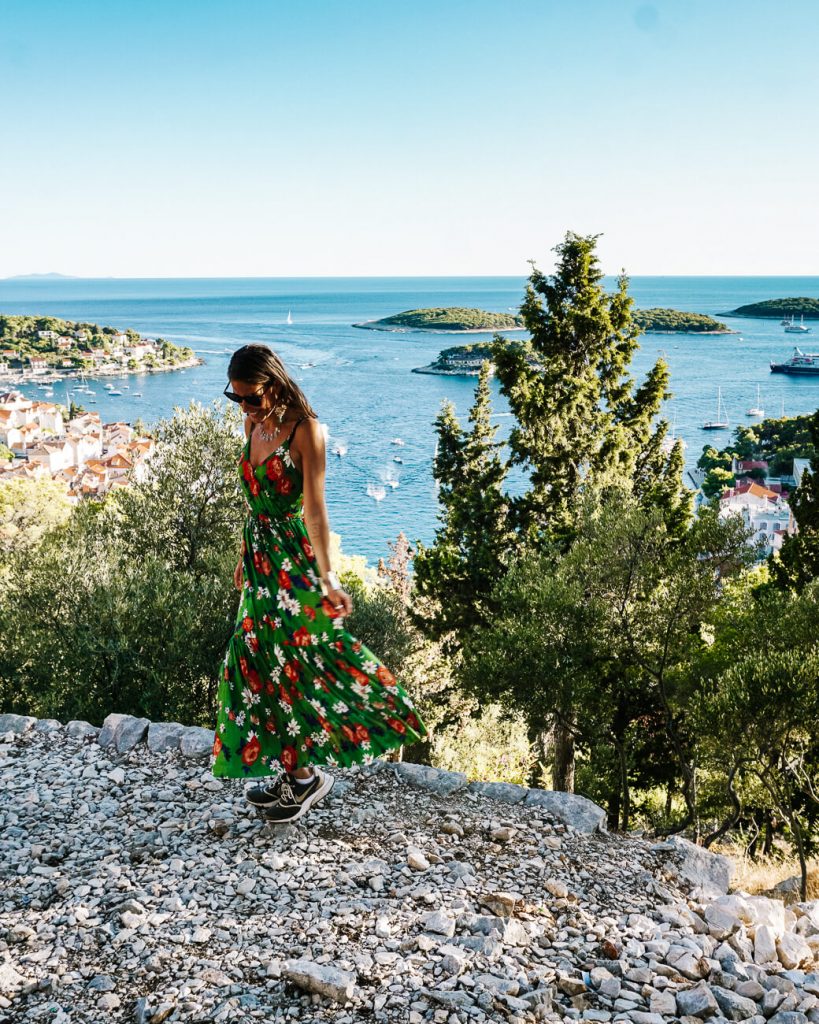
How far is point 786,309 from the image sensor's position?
18712cm

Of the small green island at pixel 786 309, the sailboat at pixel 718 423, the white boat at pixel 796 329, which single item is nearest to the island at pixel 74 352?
the sailboat at pixel 718 423

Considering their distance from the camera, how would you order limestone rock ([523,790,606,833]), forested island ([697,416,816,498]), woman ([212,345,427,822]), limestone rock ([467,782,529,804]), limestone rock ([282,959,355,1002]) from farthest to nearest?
forested island ([697,416,816,498]) → limestone rock ([467,782,529,804]) → limestone rock ([523,790,606,833]) → woman ([212,345,427,822]) → limestone rock ([282,959,355,1002])

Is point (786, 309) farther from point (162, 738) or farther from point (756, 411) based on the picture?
point (162, 738)

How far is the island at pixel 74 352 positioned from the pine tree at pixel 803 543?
12206cm

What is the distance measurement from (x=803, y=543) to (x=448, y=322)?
498 ft

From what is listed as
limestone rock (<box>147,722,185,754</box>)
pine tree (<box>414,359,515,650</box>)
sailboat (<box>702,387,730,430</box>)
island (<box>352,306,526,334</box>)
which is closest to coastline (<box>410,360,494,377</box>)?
island (<box>352,306,526,334</box>)

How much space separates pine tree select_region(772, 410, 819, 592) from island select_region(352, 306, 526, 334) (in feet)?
417

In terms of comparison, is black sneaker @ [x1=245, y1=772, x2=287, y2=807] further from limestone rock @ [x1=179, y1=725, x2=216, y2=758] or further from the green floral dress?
limestone rock @ [x1=179, y1=725, x2=216, y2=758]

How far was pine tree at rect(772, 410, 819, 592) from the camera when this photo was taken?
1411cm

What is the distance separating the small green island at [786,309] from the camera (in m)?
184

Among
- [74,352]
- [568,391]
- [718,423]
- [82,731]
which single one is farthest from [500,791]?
[74,352]

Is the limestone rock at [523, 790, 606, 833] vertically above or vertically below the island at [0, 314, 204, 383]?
below

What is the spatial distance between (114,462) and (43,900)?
68.6m

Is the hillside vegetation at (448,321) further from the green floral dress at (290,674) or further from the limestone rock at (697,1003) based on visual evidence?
the limestone rock at (697,1003)
